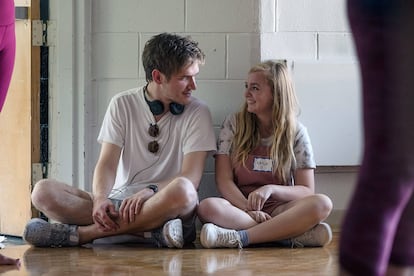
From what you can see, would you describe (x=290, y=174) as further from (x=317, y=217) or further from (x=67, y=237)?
(x=67, y=237)

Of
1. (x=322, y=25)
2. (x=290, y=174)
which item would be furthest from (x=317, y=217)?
(x=322, y=25)

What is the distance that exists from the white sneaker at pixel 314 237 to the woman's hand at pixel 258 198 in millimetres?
175

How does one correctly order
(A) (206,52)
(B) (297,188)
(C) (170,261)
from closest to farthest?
(C) (170,261) < (B) (297,188) < (A) (206,52)

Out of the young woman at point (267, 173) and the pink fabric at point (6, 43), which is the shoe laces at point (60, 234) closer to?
the young woman at point (267, 173)

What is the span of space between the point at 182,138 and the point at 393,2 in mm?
2287

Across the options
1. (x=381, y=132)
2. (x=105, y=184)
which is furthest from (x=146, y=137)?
(x=381, y=132)

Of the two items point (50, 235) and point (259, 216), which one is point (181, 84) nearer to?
point (259, 216)

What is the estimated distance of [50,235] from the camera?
2.84m

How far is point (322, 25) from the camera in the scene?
3.31 m

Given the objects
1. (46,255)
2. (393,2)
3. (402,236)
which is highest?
(393,2)

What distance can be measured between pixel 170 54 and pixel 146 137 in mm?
338

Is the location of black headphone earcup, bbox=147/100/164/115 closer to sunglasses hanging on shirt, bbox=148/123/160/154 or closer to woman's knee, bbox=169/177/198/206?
sunglasses hanging on shirt, bbox=148/123/160/154

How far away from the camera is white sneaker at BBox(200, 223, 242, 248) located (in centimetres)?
278

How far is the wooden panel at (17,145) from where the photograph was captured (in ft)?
10.9
